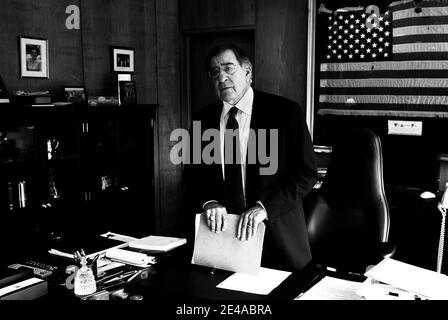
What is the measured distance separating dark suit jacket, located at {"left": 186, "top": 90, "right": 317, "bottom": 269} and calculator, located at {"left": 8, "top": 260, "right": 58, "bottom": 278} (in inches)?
26.2

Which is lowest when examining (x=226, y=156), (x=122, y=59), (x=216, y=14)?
(x=226, y=156)

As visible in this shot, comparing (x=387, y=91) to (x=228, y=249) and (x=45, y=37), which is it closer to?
(x=45, y=37)

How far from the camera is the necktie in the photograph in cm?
216

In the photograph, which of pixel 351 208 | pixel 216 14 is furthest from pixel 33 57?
pixel 351 208

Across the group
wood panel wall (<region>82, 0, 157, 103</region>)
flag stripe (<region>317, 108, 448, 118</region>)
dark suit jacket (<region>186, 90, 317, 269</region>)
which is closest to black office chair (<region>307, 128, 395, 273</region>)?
dark suit jacket (<region>186, 90, 317, 269</region>)

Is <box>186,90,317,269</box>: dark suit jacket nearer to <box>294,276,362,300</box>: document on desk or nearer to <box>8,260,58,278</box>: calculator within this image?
<box>294,276,362,300</box>: document on desk

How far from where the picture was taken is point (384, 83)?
465cm

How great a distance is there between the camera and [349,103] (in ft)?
15.9

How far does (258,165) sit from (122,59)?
11.4 feet

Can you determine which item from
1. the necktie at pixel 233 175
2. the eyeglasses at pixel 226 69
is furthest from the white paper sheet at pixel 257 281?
the eyeglasses at pixel 226 69

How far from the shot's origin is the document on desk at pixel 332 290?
1731mm

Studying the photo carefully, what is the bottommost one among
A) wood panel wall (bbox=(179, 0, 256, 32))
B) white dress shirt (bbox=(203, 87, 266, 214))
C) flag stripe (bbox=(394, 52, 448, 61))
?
white dress shirt (bbox=(203, 87, 266, 214))

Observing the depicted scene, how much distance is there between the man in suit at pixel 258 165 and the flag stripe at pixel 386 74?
2.77m

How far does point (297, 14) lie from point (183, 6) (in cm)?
145
